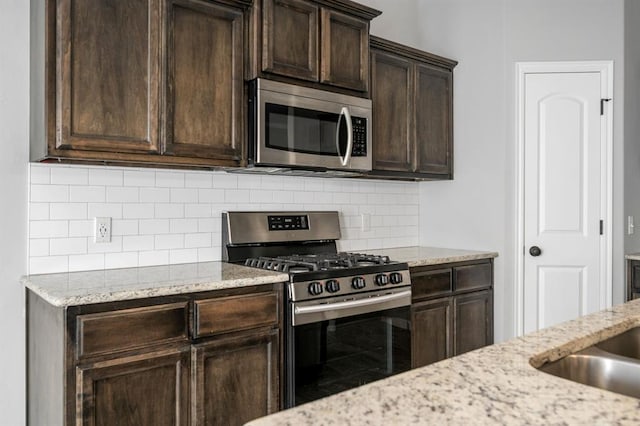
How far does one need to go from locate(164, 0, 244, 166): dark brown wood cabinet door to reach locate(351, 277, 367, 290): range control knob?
85 centimetres

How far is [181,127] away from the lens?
2344mm

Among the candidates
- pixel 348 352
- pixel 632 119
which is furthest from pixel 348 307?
pixel 632 119

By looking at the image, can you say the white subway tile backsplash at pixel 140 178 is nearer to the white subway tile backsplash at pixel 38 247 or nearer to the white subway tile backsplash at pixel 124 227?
the white subway tile backsplash at pixel 124 227

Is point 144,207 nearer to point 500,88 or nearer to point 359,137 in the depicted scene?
point 359,137

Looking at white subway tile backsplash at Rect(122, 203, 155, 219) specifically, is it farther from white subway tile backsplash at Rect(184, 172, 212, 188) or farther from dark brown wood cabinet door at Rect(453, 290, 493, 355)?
dark brown wood cabinet door at Rect(453, 290, 493, 355)

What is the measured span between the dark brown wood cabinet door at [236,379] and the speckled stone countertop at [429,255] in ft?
3.51

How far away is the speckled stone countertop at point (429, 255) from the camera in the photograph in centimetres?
Result: 305

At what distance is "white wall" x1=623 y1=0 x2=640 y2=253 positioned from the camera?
11.5 ft

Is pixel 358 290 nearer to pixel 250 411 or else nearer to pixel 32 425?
pixel 250 411

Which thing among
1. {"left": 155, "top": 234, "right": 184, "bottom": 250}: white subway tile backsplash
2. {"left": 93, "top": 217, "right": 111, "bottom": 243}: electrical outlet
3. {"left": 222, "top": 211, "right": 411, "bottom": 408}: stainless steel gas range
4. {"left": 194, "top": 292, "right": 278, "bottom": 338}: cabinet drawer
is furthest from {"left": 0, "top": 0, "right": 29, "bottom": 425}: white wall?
{"left": 222, "top": 211, "right": 411, "bottom": 408}: stainless steel gas range

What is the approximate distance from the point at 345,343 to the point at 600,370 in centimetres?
→ 155

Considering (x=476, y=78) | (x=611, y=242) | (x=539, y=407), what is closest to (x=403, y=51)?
(x=476, y=78)

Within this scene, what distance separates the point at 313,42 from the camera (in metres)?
2.78

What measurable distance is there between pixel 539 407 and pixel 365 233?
2856mm
